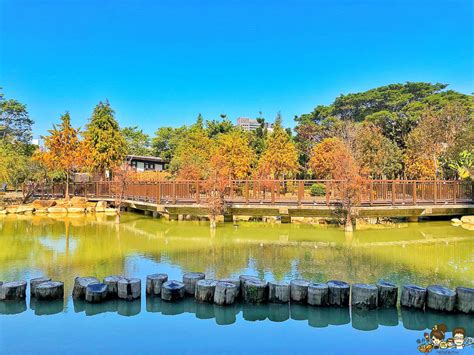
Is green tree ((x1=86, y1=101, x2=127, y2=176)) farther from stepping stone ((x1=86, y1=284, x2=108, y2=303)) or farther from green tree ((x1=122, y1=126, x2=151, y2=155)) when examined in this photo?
stepping stone ((x1=86, y1=284, x2=108, y2=303))

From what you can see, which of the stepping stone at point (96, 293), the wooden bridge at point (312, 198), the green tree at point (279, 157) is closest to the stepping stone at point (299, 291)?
the stepping stone at point (96, 293)

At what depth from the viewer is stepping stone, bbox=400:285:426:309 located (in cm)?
629

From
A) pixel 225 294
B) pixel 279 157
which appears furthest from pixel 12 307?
pixel 279 157

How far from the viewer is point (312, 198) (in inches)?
687

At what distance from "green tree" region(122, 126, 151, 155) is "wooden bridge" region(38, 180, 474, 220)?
1385 inches

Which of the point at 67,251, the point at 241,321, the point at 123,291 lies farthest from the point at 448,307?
the point at 67,251

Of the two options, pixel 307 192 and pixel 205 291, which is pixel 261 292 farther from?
pixel 307 192

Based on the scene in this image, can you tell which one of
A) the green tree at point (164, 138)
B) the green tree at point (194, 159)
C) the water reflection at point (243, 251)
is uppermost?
the green tree at point (164, 138)

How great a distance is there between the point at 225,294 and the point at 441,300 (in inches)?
139

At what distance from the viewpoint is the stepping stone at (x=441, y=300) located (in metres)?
6.13

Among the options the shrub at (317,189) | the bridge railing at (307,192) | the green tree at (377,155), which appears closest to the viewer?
the bridge railing at (307,192)

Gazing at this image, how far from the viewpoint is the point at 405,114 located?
Result: 33.5 meters

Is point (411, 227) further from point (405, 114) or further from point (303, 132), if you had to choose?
point (303, 132)

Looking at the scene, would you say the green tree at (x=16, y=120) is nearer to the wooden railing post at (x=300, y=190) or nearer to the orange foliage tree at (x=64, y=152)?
the orange foliage tree at (x=64, y=152)
